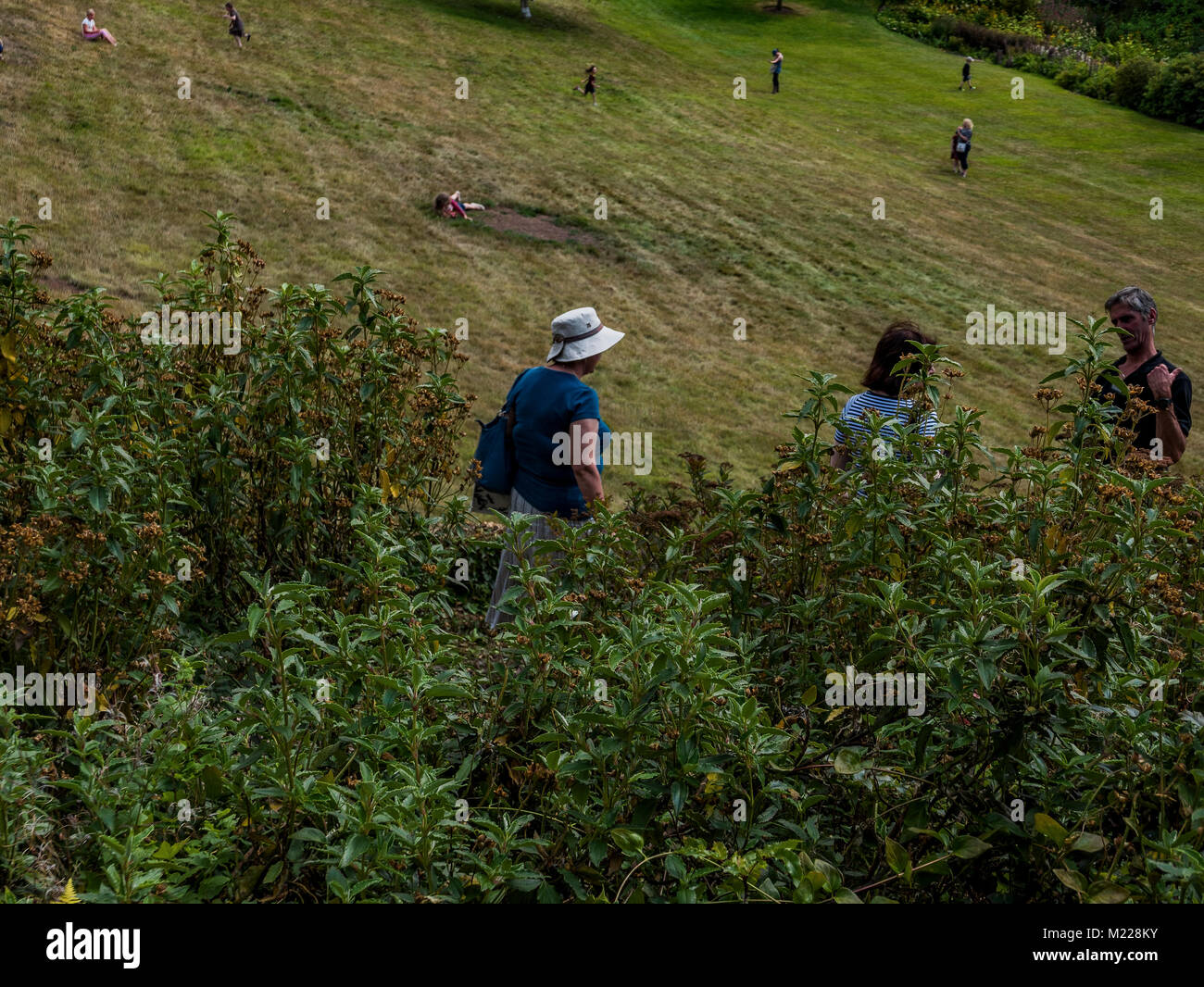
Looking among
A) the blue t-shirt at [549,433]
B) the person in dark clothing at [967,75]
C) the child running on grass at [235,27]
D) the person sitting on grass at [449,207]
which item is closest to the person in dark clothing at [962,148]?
the person in dark clothing at [967,75]

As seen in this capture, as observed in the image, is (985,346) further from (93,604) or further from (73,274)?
(93,604)

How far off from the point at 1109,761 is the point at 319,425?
3.45m

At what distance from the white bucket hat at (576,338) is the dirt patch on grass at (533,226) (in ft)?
Result: 38.3

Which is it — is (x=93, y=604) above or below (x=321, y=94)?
below

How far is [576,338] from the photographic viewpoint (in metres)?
5.09

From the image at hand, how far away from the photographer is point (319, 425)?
491 cm

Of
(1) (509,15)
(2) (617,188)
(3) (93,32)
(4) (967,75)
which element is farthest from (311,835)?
(4) (967,75)

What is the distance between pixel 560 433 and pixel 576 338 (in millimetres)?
454

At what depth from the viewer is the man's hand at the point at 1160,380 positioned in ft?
18.0

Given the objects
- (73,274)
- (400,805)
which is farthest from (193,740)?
(73,274)

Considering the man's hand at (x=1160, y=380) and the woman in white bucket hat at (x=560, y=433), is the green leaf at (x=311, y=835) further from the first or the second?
the man's hand at (x=1160, y=380)

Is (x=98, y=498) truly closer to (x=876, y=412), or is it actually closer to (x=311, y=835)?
(x=311, y=835)
